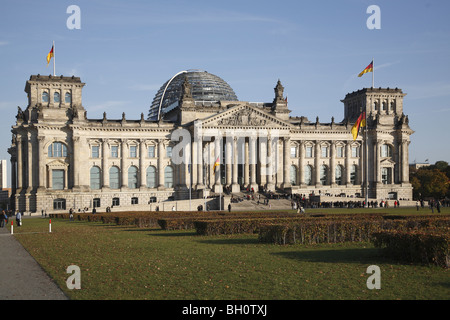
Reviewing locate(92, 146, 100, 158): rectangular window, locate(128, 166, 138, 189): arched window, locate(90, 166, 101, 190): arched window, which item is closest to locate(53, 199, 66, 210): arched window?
locate(90, 166, 101, 190): arched window

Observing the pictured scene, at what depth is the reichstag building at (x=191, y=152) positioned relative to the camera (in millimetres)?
96312

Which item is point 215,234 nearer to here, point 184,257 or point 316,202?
point 184,257

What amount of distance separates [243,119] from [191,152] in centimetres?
1184

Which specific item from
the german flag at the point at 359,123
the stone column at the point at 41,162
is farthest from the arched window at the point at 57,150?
the german flag at the point at 359,123

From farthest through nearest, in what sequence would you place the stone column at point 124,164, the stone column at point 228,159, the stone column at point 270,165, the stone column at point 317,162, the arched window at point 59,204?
the stone column at point 317,162 → the stone column at point 270,165 → the stone column at point 228,159 → the stone column at point 124,164 → the arched window at point 59,204

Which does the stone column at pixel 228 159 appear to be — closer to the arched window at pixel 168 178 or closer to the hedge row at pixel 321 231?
the arched window at pixel 168 178

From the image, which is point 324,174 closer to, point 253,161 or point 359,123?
point 253,161

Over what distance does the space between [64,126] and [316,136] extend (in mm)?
50405

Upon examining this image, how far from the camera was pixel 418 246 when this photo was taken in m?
Answer: 23.9

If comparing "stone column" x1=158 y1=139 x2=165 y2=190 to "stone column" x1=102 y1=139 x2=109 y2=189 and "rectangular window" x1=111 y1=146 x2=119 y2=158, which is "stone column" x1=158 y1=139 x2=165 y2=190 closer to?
"rectangular window" x1=111 y1=146 x2=119 y2=158

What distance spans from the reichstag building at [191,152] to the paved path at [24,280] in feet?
192

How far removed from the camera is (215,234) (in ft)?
129

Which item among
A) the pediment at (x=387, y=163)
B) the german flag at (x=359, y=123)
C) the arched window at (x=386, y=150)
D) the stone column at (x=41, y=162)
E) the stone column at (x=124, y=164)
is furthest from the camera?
the arched window at (x=386, y=150)
